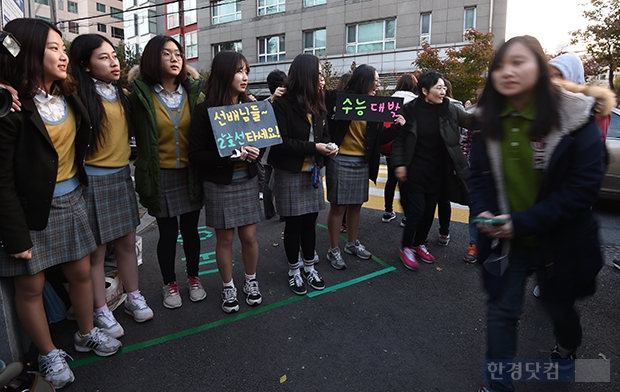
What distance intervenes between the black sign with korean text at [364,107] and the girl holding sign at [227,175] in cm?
88

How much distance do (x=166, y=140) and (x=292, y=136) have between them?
0.99 meters

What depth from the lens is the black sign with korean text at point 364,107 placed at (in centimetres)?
364

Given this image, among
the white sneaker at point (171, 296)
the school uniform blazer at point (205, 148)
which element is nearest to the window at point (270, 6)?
the school uniform blazer at point (205, 148)

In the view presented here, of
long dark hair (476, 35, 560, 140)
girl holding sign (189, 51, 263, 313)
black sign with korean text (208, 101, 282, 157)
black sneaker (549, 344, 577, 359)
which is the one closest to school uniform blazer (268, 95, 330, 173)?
black sign with korean text (208, 101, 282, 157)

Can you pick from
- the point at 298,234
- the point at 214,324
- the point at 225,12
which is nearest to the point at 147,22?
the point at 225,12

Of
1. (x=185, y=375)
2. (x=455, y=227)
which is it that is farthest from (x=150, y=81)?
(x=455, y=227)

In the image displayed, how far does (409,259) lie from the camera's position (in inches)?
161

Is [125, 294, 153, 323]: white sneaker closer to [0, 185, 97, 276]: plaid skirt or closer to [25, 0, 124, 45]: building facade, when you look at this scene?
[0, 185, 97, 276]: plaid skirt

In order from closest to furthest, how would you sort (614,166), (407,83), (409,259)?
(409,259)
(407,83)
(614,166)

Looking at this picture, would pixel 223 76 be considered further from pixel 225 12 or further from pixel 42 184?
pixel 225 12

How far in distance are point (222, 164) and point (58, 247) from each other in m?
1.18

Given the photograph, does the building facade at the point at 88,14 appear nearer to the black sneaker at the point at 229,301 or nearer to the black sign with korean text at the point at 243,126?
the black sign with korean text at the point at 243,126

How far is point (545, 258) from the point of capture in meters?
1.96

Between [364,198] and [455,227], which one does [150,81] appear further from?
[455,227]
